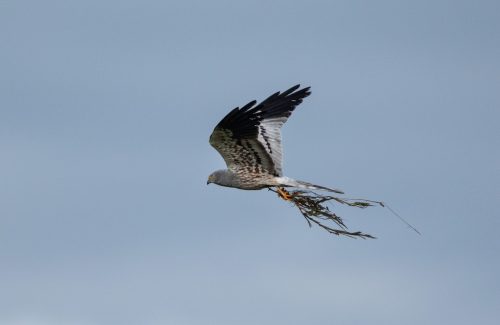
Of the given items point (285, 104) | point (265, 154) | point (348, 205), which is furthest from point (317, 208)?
point (285, 104)

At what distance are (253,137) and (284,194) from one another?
1161 millimetres

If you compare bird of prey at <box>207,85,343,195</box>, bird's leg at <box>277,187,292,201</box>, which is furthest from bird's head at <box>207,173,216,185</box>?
bird's leg at <box>277,187,292,201</box>

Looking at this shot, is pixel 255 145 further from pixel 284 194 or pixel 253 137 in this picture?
pixel 284 194

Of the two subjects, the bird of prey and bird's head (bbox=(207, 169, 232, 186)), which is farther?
bird's head (bbox=(207, 169, 232, 186))

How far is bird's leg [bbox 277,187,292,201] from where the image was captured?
1316cm

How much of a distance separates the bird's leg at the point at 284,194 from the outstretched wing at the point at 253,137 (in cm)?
28

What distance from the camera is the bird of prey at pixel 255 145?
42.8 ft

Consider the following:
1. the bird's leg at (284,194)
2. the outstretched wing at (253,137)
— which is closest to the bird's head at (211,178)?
the outstretched wing at (253,137)

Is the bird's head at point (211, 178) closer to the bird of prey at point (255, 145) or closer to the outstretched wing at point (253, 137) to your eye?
the bird of prey at point (255, 145)

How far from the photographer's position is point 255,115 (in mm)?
13203

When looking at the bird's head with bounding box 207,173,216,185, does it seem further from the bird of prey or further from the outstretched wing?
the outstretched wing

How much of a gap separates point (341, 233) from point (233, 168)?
10.6 ft

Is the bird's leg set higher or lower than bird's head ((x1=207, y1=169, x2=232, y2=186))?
lower

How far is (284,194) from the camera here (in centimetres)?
1329
